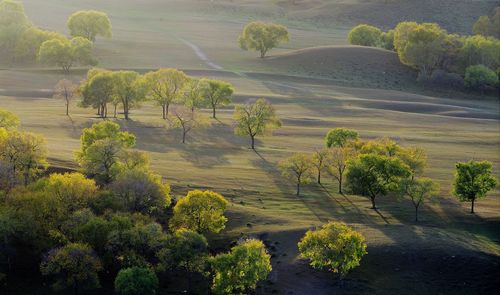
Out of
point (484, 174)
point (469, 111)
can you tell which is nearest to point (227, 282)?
point (484, 174)

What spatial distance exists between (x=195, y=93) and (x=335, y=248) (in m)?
63.6

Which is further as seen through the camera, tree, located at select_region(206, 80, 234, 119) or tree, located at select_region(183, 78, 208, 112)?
tree, located at select_region(206, 80, 234, 119)

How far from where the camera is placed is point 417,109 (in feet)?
456

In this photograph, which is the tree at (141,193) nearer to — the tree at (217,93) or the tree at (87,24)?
the tree at (217,93)

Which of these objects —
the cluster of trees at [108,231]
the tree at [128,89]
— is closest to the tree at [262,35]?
the tree at [128,89]

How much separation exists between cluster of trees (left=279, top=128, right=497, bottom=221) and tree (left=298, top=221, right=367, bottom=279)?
52.5 feet

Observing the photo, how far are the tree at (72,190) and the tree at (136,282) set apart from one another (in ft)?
39.2

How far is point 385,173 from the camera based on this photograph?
8119cm

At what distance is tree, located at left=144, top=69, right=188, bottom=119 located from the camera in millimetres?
120300

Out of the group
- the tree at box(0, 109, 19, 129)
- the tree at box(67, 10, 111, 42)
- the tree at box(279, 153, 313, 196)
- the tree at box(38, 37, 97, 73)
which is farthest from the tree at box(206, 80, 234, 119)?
the tree at box(67, 10, 111, 42)

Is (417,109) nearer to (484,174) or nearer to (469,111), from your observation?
(469,111)

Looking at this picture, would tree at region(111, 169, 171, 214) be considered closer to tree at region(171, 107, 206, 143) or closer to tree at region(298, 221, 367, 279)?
tree at region(298, 221, 367, 279)

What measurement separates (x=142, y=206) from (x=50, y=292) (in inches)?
579

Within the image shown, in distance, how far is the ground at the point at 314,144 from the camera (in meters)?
65.5
